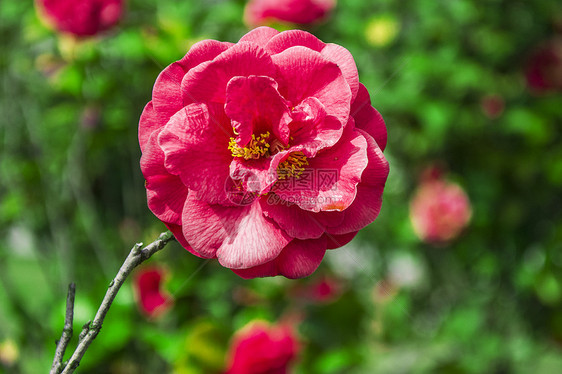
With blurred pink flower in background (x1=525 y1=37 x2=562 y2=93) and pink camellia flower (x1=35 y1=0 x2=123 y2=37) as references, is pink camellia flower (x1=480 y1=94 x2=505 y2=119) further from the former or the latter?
pink camellia flower (x1=35 y1=0 x2=123 y2=37)

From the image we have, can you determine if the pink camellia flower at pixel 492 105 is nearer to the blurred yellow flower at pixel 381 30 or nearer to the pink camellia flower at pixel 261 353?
the blurred yellow flower at pixel 381 30

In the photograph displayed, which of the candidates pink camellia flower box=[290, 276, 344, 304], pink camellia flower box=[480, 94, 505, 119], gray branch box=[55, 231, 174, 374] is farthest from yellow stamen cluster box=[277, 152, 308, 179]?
pink camellia flower box=[480, 94, 505, 119]

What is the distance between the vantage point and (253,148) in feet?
1.27

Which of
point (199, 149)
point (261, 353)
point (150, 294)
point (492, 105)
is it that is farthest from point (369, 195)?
point (492, 105)

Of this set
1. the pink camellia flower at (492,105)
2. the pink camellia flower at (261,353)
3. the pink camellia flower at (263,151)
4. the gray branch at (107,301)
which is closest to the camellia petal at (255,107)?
the pink camellia flower at (263,151)

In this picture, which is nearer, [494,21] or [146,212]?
[146,212]

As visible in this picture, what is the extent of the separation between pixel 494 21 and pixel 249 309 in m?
1.25

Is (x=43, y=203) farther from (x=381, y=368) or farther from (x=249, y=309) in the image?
(x=381, y=368)

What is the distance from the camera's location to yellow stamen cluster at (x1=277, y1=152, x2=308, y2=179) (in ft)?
1.24

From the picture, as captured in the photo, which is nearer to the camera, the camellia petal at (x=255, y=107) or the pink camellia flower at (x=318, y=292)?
the camellia petal at (x=255, y=107)

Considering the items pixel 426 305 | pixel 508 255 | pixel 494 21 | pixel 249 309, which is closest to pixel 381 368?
pixel 426 305

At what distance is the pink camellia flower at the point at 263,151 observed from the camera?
36cm

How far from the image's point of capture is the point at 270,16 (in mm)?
1122

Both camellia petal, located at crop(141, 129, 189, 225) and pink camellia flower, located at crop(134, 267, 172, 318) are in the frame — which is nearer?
camellia petal, located at crop(141, 129, 189, 225)
